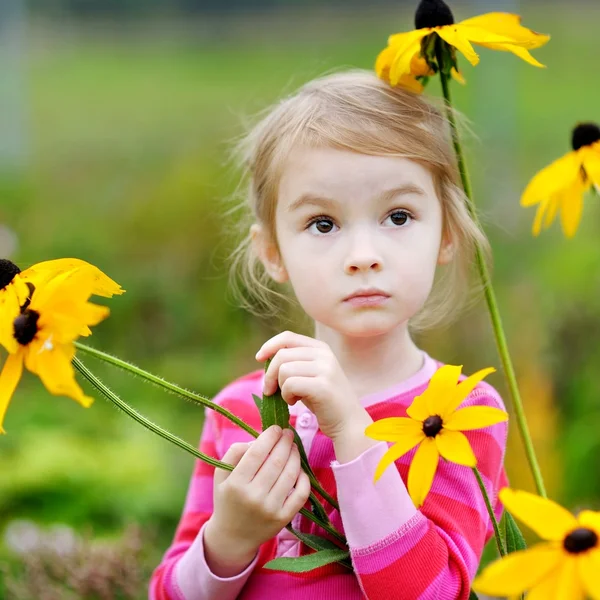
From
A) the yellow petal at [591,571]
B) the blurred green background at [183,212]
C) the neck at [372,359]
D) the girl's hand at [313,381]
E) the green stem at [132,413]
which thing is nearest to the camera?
the yellow petal at [591,571]

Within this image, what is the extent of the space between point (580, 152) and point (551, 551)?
668 mm

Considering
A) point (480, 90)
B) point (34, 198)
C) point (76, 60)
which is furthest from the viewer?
point (76, 60)

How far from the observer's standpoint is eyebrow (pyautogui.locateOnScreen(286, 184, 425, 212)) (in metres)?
1.28

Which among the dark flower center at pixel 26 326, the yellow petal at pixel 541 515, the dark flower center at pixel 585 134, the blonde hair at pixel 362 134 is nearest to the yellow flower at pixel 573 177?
the dark flower center at pixel 585 134

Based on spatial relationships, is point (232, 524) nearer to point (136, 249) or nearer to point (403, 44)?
point (403, 44)

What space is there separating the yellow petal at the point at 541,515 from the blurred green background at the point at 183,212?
31.8 inches

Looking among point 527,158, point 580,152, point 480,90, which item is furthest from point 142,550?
point 527,158

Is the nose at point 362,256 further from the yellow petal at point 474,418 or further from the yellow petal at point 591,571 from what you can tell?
the yellow petal at point 591,571

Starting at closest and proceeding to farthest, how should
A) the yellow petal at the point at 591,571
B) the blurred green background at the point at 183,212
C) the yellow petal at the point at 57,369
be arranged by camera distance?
the yellow petal at the point at 591,571 → the yellow petal at the point at 57,369 → the blurred green background at the point at 183,212

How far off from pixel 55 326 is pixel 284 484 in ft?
1.20

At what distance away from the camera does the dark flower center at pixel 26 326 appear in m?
0.96

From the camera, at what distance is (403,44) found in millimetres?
1287

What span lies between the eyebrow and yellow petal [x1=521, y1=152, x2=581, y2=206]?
0.45 feet

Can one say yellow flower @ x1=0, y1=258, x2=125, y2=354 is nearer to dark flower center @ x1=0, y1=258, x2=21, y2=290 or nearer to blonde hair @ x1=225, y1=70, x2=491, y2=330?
dark flower center @ x1=0, y1=258, x2=21, y2=290
